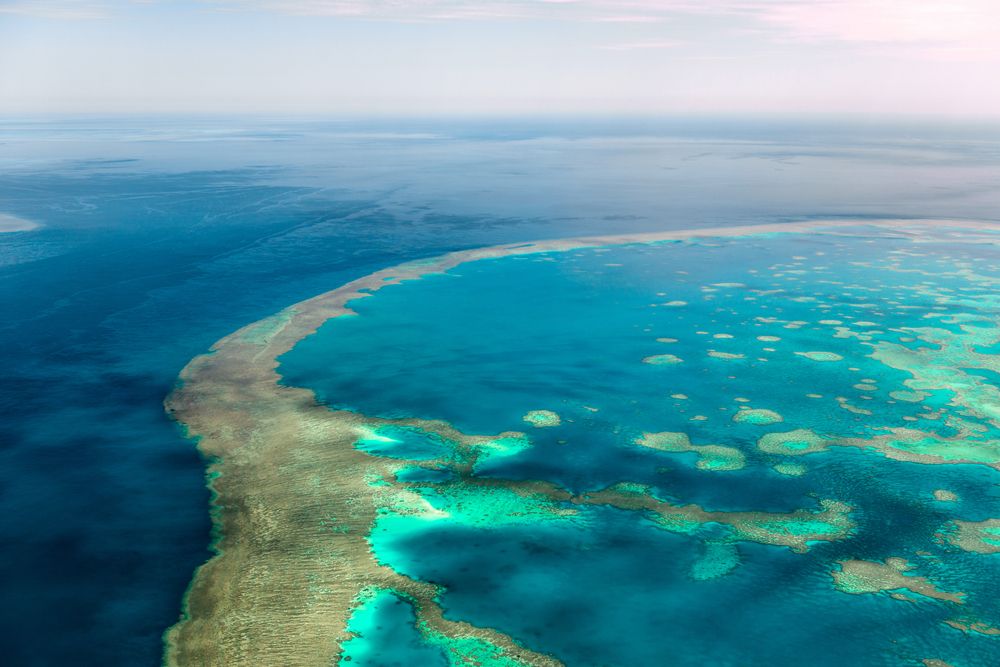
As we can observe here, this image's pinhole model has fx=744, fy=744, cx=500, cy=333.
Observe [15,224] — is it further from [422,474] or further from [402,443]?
[422,474]

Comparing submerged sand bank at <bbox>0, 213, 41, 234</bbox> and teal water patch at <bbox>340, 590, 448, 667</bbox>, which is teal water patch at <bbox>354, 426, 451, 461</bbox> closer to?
teal water patch at <bbox>340, 590, 448, 667</bbox>

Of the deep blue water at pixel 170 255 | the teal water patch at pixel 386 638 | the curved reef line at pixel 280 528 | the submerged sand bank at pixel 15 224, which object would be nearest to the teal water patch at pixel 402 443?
the curved reef line at pixel 280 528

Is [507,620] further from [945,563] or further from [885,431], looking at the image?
[885,431]

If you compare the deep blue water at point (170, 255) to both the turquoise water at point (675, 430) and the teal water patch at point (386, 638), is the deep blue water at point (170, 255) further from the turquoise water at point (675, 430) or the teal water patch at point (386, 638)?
the turquoise water at point (675, 430)

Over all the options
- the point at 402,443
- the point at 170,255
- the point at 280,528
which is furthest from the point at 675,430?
the point at 170,255

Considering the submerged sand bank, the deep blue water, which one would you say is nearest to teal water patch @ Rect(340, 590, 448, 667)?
the deep blue water

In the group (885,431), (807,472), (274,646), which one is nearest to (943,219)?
(885,431)
